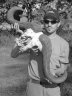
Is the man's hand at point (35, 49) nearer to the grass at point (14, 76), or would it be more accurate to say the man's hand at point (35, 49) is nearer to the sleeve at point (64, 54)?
the sleeve at point (64, 54)

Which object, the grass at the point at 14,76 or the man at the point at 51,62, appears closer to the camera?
the man at the point at 51,62

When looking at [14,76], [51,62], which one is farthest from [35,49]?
[14,76]

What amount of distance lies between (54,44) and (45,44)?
0.19m

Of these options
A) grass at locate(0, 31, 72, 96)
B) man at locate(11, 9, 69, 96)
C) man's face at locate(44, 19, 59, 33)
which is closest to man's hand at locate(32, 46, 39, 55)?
man at locate(11, 9, 69, 96)

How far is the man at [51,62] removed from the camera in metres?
3.23

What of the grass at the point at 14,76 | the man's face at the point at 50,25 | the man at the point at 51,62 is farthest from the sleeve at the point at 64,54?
the grass at the point at 14,76

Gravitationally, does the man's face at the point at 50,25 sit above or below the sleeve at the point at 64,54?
above

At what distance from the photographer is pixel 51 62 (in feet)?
10.6

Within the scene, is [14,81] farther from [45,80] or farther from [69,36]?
[69,36]

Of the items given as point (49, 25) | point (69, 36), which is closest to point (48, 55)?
point (49, 25)

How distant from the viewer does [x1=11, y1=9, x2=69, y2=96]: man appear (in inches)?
127

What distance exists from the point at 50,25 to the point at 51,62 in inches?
15.3

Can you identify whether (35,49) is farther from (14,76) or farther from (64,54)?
(14,76)

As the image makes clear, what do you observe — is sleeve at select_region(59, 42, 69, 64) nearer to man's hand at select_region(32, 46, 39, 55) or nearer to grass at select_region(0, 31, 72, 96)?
man's hand at select_region(32, 46, 39, 55)
